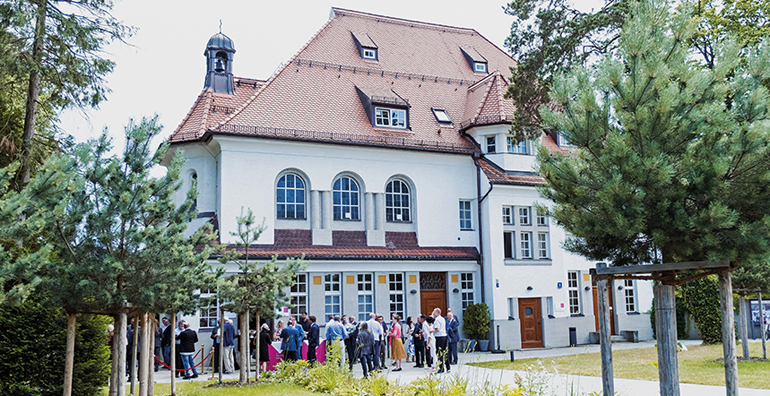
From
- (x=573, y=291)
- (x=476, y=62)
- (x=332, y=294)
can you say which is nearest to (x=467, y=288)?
(x=573, y=291)

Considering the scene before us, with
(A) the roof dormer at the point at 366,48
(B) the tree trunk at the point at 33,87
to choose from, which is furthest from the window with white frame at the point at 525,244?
(B) the tree trunk at the point at 33,87

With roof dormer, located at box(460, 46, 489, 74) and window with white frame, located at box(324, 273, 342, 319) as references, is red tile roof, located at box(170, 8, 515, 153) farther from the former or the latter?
window with white frame, located at box(324, 273, 342, 319)

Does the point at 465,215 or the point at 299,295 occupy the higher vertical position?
the point at 465,215

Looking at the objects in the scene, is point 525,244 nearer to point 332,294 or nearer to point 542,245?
point 542,245

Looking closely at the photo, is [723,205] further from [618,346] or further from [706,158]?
[618,346]

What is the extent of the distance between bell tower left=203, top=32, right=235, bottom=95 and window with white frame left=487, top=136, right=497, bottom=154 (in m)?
10.5

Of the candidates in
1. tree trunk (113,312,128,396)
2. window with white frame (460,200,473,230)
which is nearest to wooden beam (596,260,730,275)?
tree trunk (113,312,128,396)

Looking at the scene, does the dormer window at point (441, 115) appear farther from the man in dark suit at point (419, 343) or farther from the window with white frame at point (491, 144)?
the man in dark suit at point (419, 343)

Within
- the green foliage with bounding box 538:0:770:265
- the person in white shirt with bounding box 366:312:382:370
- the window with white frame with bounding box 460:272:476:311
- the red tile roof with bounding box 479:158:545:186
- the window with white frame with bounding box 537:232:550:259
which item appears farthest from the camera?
the window with white frame with bounding box 537:232:550:259

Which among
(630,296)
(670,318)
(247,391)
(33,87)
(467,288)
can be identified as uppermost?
(33,87)

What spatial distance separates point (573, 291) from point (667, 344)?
63.3 feet

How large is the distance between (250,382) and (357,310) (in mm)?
9280

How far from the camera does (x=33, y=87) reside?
1795 centimetres

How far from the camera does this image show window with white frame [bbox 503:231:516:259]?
87.0 ft
